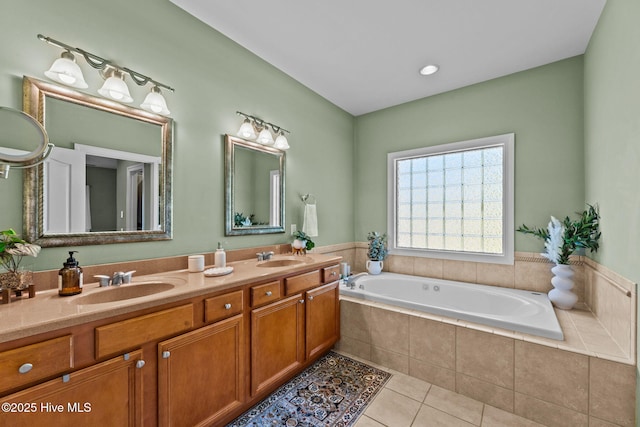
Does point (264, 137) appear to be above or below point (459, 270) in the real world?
above

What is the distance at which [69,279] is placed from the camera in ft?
4.10

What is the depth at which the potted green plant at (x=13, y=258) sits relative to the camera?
1137 millimetres

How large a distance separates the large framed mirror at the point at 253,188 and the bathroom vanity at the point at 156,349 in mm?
452

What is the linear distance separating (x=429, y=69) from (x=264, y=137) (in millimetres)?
1725

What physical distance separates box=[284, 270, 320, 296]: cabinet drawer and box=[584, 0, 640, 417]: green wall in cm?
191

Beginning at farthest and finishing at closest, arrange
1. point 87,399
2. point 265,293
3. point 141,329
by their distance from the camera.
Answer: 1. point 265,293
2. point 141,329
3. point 87,399

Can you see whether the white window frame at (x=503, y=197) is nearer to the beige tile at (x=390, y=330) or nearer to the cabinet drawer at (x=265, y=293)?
the beige tile at (x=390, y=330)

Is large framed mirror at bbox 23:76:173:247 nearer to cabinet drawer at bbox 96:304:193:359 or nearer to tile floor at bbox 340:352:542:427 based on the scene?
cabinet drawer at bbox 96:304:193:359

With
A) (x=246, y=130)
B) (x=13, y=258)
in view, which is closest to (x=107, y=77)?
(x=246, y=130)

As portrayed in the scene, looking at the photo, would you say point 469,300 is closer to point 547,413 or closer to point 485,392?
point 485,392

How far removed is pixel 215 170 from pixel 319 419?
188cm

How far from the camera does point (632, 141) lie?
Result: 1.47 metres

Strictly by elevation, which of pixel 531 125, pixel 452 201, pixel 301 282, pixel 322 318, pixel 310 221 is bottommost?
pixel 322 318

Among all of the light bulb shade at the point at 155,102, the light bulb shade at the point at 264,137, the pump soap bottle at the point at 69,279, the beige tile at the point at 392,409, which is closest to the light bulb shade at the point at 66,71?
the light bulb shade at the point at 155,102
